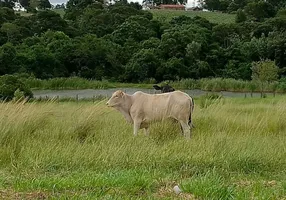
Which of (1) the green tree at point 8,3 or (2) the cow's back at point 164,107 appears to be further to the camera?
(1) the green tree at point 8,3

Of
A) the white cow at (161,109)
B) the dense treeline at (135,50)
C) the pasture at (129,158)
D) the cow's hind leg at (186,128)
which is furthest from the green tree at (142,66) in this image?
the cow's hind leg at (186,128)

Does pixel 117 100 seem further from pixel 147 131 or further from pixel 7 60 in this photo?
pixel 7 60

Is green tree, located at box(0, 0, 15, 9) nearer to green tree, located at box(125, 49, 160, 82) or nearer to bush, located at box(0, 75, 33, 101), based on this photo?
green tree, located at box(125, 49, 160, 82)

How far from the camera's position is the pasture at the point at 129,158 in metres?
5.00

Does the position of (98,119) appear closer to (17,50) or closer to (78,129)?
(78,129)

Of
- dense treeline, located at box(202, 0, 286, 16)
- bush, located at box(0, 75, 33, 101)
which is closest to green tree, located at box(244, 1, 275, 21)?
dense treeline, located at box(202, 0, 286, 16)

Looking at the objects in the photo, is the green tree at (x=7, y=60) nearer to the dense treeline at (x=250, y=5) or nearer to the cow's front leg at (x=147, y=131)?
the cow's front leg at (x=147, y=131)

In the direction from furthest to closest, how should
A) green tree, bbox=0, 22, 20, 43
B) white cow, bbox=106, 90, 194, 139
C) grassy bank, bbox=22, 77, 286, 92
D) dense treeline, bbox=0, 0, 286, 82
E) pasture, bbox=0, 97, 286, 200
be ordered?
green tree, bbox=0, 22, 20, 43 → dense treeline, bbox=0, 0, 286, 82 → grassy bank, bbox=22, 77, 286, 92 → white cow, bbox=106, 90, 194, 139 → pasture, bbox=0, 97, 286, 200

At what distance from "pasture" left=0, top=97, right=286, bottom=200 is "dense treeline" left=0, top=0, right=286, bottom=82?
136 ft

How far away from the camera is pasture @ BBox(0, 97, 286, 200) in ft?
16.4

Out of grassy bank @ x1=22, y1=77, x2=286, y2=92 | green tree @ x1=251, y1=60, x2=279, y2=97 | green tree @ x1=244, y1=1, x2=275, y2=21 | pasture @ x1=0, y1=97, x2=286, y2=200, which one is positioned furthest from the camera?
green tree @ x1=244, y1=1, x2=275, y2=21

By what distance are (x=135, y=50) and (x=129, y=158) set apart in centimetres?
5186

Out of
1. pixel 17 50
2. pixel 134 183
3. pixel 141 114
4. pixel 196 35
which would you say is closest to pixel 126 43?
pixel 196 35

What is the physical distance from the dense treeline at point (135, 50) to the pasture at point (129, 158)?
41.4m
